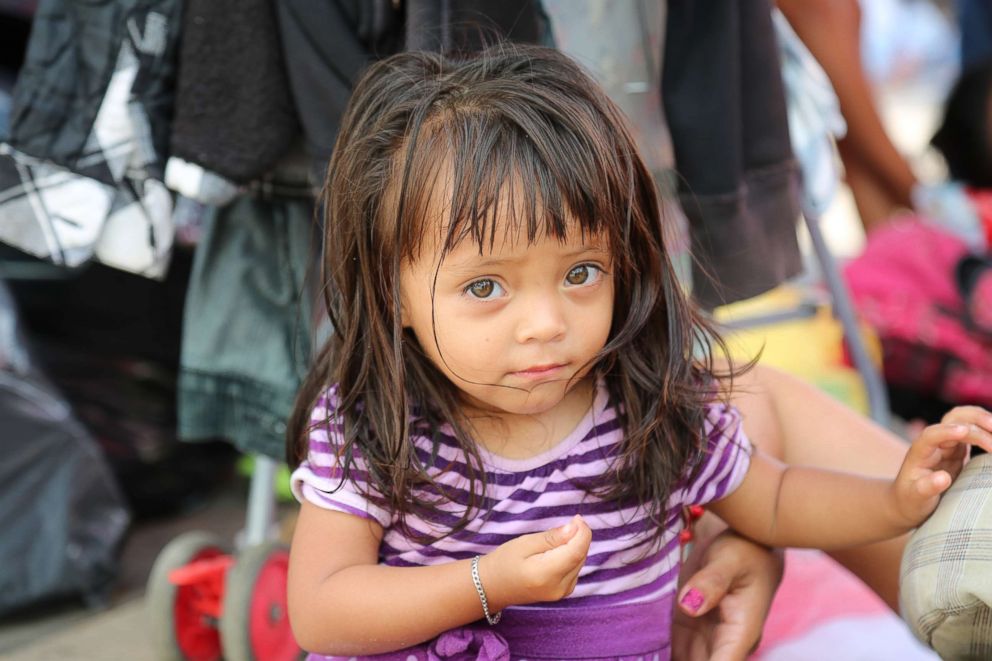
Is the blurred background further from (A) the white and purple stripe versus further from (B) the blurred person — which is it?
(A) the white and purple stripe

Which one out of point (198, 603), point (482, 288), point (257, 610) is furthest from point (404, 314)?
point (198, 603)

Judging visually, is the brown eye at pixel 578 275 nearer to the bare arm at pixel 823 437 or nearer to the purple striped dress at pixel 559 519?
the purple striped dress at pixel 559 519

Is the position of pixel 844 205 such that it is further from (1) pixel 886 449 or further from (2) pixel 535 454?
(2) pixel 535 454

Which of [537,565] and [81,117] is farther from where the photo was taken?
[81,117]

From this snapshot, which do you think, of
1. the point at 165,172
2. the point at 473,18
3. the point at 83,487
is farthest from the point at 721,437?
the point at 83,487

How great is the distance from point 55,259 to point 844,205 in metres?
5.24

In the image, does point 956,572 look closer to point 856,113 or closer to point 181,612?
point 181,612

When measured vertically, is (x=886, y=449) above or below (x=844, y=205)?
above

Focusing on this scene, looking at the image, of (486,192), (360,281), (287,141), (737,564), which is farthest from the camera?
(287,141)

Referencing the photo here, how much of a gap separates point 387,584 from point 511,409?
0.70 feet

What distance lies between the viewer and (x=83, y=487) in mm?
2201

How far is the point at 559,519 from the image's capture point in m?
1.24

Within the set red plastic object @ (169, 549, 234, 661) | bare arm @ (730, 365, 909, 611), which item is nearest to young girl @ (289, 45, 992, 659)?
bare arm @ (730, 365, 909, 611)

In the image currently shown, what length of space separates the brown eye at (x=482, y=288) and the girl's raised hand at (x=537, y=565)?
23 cm
